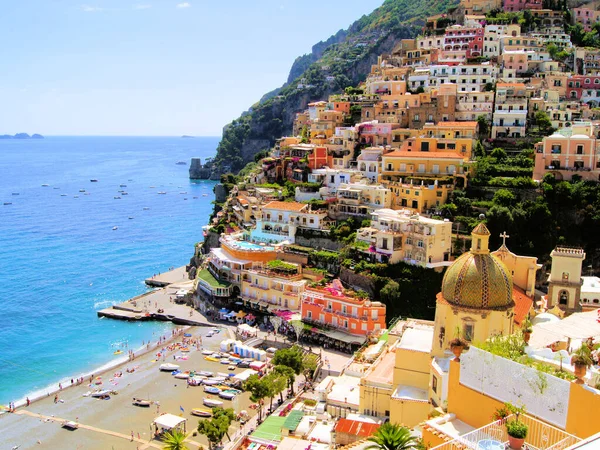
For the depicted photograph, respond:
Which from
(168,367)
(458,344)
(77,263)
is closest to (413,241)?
(168,367)

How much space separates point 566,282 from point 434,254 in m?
13.3

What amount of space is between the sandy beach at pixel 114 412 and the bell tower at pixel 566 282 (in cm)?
2005

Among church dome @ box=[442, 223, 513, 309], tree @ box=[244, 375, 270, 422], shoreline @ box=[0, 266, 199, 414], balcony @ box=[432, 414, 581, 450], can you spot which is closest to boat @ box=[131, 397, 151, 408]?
shoreline @ box=[0, 266, 199, 414]

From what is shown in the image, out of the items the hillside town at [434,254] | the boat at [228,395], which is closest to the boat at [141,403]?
the boat at [228,395]

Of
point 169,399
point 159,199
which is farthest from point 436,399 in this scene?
point 159,199

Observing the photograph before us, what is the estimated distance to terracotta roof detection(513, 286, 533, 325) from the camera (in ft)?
89.3

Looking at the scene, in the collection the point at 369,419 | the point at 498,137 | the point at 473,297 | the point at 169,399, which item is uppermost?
the point at 498,137

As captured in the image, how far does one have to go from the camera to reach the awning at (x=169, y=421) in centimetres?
3425

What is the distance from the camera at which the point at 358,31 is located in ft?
575

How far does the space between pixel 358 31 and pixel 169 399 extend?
505 feet

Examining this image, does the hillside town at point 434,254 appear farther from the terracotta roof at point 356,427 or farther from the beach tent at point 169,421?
the beach tent at point 169,421

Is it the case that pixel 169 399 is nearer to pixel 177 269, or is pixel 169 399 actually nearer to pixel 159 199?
pixel 177 269

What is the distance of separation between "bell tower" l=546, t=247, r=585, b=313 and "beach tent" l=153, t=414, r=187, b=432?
22.9 meters

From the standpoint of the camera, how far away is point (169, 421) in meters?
34.7
